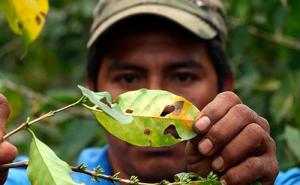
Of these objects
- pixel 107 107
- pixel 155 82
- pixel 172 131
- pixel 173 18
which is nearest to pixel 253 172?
pixel 172 131

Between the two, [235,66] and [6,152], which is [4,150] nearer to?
[6,152]

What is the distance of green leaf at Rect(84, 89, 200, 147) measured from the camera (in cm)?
93

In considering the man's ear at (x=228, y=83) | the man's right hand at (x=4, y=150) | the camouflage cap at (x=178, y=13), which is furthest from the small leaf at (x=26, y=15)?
the man's ear at (x=228, y=83)

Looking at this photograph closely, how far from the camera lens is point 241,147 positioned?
1.04 meters

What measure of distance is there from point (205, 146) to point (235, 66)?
4.38ft

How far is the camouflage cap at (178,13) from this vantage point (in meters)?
1.64


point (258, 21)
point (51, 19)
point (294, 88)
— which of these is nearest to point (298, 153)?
point (294, 88)

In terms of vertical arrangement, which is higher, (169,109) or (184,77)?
(169,109)

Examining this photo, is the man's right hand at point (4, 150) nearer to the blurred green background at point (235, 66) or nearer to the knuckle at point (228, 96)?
the knuckle at point (228, 96)

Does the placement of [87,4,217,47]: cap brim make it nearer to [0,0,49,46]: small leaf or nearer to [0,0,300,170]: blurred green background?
[0,0,300,170]: blurred green background

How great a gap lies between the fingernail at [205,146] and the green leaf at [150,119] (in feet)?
0.12

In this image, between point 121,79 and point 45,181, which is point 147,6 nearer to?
point 121,79

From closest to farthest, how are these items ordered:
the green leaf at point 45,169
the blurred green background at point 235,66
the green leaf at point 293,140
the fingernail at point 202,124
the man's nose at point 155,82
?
the green leaf at point 45,169, the fingernail at point 202,124, the man's nose at point 155,82, the green leaf at point 293,140, the blurred green background at point 235,66

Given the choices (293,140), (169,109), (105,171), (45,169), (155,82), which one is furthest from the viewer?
(293,140)
